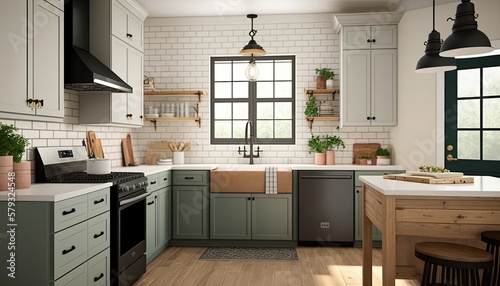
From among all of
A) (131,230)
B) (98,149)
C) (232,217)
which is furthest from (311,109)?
(131,230)

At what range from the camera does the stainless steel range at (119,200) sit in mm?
3611

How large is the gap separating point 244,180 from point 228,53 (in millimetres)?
1997

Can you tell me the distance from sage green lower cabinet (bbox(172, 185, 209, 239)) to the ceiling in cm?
248

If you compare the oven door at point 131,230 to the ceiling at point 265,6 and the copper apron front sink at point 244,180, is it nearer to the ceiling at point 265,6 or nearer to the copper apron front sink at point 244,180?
the copper apron front sink at point 244,180

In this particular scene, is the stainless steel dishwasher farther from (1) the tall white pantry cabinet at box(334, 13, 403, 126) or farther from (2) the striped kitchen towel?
(1) the tall white pantry cabinet at box(334, 13, 403, 126)

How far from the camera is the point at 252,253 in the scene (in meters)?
5.12

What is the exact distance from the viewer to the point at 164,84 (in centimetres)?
621

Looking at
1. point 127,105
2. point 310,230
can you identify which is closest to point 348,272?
point 310,230

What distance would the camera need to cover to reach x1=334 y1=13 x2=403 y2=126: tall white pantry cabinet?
566cm

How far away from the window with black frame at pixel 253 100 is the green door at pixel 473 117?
2.15m

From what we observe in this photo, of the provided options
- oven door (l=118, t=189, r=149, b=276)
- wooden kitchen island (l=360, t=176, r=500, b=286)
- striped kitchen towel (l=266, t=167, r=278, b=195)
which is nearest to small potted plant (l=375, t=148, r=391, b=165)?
striped kitchen towel (l=266, t=167, r=278, b=195)

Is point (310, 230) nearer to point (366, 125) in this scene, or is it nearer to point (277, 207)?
point (277, 207)

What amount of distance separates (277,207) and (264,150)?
42.2 inches

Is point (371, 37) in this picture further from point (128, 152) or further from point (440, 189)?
point (128, 152)
